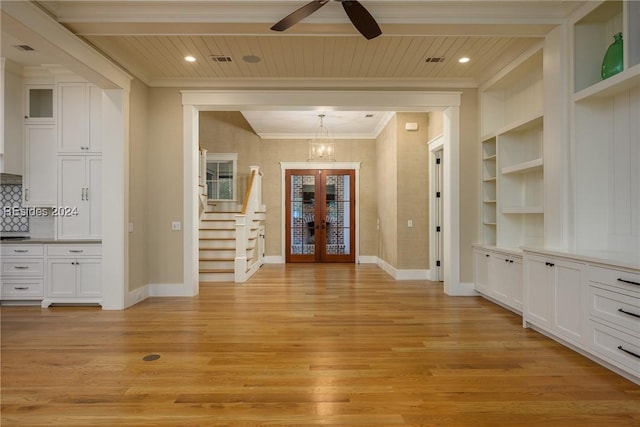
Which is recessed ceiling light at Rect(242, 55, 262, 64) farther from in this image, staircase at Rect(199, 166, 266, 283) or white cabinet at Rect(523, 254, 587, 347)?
white cabinet at Rect(523, 254, 587, 347)

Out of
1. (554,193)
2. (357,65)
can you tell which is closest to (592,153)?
(554,193)

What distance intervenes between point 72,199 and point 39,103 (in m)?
1.42

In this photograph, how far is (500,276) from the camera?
445 centimetres

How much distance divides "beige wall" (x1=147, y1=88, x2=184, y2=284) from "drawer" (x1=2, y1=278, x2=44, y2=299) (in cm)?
131

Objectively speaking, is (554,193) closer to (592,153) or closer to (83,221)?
(592,153)

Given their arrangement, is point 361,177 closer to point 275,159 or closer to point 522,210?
point 275,159

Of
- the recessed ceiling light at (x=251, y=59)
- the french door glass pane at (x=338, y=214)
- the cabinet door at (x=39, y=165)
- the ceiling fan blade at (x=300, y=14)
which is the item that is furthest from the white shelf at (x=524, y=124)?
the cabinet door at (x=39, y=165)

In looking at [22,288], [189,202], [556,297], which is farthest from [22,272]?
[556,297]

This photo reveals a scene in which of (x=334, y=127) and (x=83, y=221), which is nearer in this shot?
(x=83, y=221)

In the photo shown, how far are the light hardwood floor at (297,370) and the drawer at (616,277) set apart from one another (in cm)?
68

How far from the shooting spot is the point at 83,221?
15.1 feet

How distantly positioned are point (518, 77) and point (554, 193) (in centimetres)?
200

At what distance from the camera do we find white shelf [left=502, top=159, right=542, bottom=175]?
12.9 ft

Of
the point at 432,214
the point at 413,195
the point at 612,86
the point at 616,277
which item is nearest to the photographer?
the point at 616,277
